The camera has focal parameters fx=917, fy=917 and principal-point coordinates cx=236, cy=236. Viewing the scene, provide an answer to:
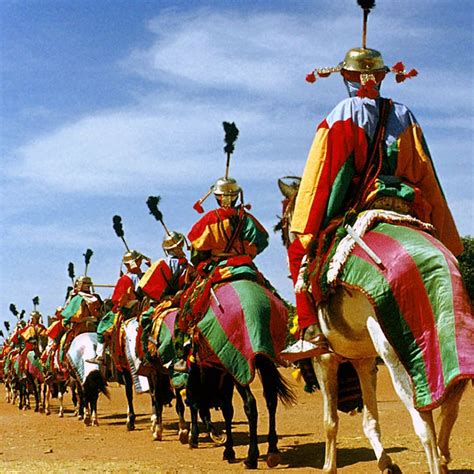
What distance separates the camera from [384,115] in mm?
6043

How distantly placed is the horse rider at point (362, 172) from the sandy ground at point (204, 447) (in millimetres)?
2467

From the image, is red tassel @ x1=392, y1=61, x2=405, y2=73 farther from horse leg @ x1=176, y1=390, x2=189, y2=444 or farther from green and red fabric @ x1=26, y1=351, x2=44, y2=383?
green and red fabric @ x1=26, y1=351, x2=44, y2=383

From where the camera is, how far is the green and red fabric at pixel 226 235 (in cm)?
941

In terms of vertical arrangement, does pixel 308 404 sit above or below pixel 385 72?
below

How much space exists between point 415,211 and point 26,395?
75.0ft

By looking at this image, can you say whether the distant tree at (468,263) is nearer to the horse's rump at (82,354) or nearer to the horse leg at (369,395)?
the horse's rump at (82,354)

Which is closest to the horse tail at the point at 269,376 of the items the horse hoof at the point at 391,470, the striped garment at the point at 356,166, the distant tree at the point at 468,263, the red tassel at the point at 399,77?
the horse hoof at the point at 391,470

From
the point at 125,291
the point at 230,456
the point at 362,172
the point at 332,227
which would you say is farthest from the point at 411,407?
the point at 125,291

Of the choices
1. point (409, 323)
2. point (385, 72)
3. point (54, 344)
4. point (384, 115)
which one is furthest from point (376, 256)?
point (54, 344)

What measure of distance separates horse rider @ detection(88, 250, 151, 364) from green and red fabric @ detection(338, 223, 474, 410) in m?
9.26

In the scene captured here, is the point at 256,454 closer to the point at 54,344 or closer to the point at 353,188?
the point at 353,188

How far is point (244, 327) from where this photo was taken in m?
8.27

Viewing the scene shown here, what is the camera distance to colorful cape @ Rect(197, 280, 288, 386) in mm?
8164

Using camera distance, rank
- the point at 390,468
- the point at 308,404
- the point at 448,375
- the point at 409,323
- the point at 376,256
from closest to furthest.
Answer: the point at 448,375, the point at 409,323, the point at 376,256, the point at 390,468, the point at 308,404
